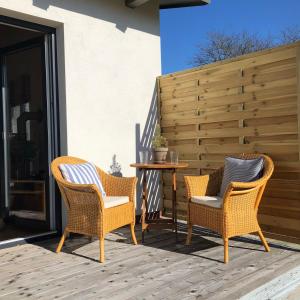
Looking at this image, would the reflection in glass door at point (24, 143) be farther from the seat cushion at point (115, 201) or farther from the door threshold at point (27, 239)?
the seat cushion at point (115, 201)

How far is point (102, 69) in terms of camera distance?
437 cm

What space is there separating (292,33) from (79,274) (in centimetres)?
1456

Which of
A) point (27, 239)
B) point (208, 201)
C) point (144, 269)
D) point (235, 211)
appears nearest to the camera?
point (144, 269)

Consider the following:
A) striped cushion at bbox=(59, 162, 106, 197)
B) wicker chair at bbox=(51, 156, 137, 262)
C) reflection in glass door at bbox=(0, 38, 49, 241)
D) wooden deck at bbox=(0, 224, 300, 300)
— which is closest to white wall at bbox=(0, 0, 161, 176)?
reflection in glass door at bbox=(0, 38, 49, 241)

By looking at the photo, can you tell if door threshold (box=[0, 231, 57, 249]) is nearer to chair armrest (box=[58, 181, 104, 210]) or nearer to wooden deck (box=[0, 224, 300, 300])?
wooden deck (box=[0, 224, 300, 300])

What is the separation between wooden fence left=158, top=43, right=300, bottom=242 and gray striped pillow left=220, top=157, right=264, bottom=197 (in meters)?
0.25

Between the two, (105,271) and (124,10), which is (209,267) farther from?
(124,10)

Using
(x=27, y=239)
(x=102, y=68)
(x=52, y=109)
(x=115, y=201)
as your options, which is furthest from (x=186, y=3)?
(x=27, y=239)

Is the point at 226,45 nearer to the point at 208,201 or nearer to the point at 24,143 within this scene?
the point at 24,143

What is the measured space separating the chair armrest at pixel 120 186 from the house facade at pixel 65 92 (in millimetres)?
466

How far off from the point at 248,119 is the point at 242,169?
60 centimetres

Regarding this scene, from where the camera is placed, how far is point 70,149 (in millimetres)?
4043

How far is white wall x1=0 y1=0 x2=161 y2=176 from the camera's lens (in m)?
4.03

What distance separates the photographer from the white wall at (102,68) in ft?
13.2
